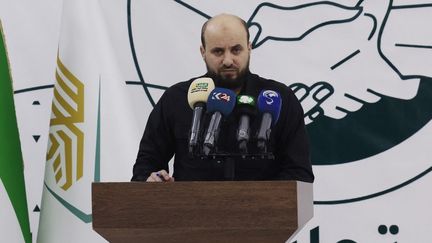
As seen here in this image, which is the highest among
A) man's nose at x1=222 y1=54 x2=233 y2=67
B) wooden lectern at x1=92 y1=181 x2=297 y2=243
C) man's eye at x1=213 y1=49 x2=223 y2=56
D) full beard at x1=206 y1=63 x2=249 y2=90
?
man's eye at x1=213 y1=49 x2=223 y2=56

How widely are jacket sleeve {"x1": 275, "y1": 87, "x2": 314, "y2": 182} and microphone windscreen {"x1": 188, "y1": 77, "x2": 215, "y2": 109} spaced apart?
40 centimetres

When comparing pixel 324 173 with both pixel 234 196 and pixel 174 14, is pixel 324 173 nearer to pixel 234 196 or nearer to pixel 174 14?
pixel 174 14

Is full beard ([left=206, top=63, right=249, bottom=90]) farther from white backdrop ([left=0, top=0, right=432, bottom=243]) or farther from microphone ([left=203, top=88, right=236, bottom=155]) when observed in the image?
white backdrop ([left=0, top=0, right=432, bottom=243])

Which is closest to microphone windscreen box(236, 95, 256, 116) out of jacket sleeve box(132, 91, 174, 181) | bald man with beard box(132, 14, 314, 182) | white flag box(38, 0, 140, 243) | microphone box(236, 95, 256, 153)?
microphone box(236, 95, 256, 153)

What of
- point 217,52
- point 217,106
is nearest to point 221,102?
point 217,106

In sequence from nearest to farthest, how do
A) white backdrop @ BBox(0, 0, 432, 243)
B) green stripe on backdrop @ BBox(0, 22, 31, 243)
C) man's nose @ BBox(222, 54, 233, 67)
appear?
1. man's nose @ BBox(222, 54, 233, 67)
2. green stripe on backdrop @ BBox(0, 22, 31, 243)
3. white backdrop @ BBox(0, 0, 432, 243)

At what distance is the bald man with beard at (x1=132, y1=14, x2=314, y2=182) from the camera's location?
7.72ft

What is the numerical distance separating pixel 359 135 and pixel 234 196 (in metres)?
1.83

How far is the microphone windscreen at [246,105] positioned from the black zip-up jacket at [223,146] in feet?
0.48

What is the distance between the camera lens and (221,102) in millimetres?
2035

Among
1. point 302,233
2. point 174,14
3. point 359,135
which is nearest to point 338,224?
point 302,233

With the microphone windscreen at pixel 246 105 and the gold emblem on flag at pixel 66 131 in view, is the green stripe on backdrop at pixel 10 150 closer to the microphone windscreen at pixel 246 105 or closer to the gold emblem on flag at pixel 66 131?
the gold emblem on flag at pixel 66 131

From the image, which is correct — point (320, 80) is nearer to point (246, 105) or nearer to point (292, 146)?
point (292, 146)

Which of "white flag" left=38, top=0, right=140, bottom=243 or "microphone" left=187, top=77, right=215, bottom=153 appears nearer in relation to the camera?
"microphone" left=187, top=77, right=215, bottom=153
